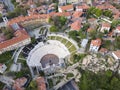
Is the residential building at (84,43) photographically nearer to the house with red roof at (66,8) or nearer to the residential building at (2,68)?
the house with red roof at (66,8)

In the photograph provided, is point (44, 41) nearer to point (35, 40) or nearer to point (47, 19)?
point (35, 40)

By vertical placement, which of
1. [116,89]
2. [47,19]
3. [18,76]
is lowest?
[116,89]

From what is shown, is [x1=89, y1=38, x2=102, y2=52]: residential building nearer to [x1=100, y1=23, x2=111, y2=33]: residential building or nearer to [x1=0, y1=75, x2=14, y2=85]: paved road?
[x1=100, y1=23, x2=111, y2=33]: residential building

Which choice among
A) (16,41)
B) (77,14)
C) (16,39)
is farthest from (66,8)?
(16,41)

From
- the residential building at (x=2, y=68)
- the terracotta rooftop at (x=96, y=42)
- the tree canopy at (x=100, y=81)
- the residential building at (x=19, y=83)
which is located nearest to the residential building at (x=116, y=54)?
the terracotta rooftop at (x=96, y=42)

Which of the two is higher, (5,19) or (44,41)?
(5,19)

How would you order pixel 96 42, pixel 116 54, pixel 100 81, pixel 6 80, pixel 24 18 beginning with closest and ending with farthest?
pixel 100 81
pixel 6 80
pixel 116 54
pixel 96 42
pixel 24 18

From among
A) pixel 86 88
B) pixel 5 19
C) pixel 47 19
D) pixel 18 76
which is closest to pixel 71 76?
pixel 86 88

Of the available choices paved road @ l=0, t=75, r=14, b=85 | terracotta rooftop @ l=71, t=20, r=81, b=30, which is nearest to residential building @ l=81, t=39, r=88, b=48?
terracotta rooftop @ l=71, t=20, r=81, b=30

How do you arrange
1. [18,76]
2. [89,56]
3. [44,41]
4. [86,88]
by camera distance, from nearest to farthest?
1. [86,88]
2. [18,76]
3. [89,56]
4. [44,41]

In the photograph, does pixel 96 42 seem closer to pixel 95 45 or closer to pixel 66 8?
pixel 95 45

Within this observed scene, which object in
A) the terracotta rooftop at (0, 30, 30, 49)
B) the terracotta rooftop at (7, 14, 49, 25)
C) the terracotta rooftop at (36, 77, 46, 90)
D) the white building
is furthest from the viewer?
the terracotta rooftop at (7, 14, 49, 25)
